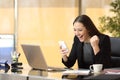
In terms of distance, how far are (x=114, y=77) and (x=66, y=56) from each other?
0.97 metres

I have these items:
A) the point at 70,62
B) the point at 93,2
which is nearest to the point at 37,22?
the point at 93,2

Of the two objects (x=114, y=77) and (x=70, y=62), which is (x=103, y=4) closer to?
(x=70, y=62)

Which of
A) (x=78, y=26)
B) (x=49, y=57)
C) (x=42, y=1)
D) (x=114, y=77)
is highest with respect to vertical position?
(x=42, y=1)

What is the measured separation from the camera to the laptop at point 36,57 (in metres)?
2.91

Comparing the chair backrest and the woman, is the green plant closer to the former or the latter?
the chair backrest

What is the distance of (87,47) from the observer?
3.17 metres

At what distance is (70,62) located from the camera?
3.24m

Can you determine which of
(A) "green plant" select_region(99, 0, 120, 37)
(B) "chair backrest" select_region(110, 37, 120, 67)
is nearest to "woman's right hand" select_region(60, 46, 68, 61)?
(B) "chair backrest" select_region(110, 37, 120, 67)

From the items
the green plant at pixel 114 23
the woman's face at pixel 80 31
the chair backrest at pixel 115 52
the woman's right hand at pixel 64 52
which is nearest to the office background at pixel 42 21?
the green plant at pixel 114 23

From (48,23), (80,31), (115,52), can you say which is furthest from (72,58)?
(48,23)

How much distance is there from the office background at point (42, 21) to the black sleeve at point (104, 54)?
3.39 metres

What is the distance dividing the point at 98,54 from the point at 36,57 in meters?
0.58

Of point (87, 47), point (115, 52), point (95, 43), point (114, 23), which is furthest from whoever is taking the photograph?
point (114, 23)

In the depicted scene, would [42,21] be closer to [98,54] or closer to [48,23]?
[48,23]
